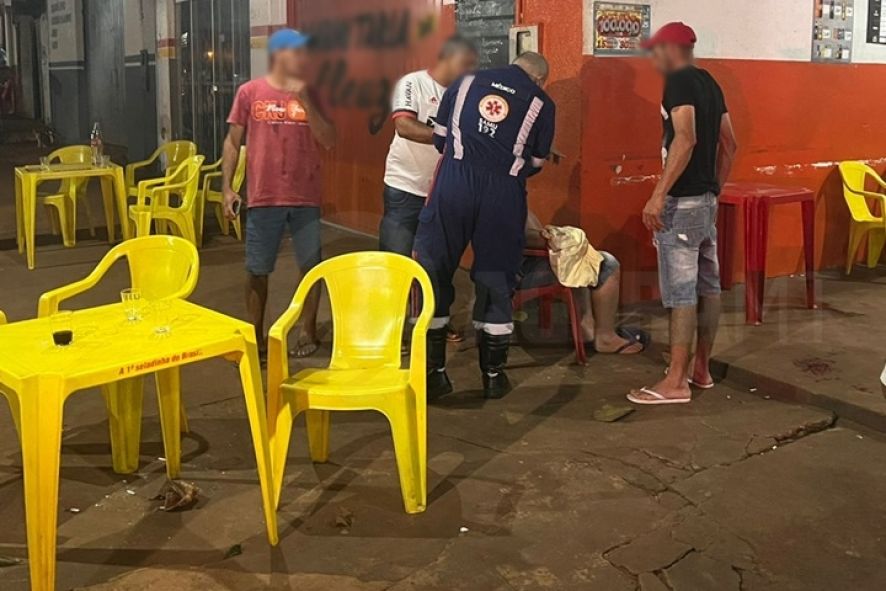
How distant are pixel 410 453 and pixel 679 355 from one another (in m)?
1.57

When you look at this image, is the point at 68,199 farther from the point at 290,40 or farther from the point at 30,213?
the point at 290,40

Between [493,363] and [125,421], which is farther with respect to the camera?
[493,363]

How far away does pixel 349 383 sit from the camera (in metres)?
3.21

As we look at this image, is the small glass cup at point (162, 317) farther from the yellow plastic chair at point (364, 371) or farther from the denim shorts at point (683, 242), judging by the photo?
the denim shorts at point (683, 242)

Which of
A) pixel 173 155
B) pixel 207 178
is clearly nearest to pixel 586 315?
pixel 207 178

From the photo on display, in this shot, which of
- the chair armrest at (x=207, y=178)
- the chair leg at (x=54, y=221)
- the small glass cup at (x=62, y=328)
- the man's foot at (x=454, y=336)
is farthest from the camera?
the chair leg at (x=54, y=221)

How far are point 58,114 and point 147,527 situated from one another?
15394 millimetres

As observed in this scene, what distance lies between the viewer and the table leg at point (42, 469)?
251 centimetres

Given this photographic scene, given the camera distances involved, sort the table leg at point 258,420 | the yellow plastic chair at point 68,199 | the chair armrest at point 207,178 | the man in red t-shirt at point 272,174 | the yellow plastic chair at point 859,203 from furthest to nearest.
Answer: the chair armrest at point 207,178 < the yellow plastic chair at point 68,199 < the yellow plastic chair at point 859,203 < the man in red t-shirt at point 272,174 < the table leg at point 258,420

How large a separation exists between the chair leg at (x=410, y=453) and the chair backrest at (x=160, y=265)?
111 centimetres

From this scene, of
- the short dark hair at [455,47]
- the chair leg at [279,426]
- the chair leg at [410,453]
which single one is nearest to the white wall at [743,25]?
the short dark hair at [455,47]

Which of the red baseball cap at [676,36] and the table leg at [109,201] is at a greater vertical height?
the red baseball cap at [676,36]

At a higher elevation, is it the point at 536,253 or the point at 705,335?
the point at 536,253

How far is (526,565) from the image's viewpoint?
2.88m
